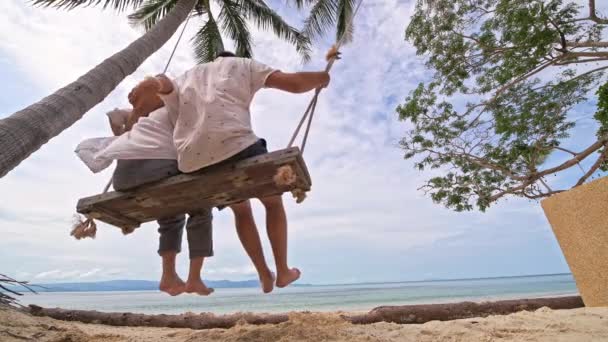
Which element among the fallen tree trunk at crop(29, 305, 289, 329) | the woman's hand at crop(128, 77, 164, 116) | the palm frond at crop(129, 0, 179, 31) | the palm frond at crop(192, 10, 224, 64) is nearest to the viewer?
the woman's hand at crop(128, 77, 164, 116)

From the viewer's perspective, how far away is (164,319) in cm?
473

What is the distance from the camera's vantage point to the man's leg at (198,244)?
2.73m

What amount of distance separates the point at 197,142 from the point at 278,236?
33.4 inches

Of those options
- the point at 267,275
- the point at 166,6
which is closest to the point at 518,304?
the point at 267,275

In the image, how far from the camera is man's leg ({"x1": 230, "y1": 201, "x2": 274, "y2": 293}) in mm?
2750

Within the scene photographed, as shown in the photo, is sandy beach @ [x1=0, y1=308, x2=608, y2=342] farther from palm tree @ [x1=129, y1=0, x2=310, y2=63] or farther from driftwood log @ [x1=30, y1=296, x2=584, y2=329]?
palm tree @ [x1=129, y1=0, x2=310, y2=63]

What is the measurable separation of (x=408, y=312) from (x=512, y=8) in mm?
5407

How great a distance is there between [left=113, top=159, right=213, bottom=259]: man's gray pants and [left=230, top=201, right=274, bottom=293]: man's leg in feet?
0.70

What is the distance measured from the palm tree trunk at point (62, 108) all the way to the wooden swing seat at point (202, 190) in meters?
0.69

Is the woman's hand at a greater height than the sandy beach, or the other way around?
the woman's hand

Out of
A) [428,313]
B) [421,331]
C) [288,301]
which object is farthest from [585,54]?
[288,301]

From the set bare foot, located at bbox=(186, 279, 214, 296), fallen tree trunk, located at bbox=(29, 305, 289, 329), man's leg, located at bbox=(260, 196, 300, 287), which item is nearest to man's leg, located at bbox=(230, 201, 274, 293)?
man's leg, located at bbox=(260, 196, 300, 287)

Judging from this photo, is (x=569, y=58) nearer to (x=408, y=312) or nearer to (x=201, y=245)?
(x=408, y=312)

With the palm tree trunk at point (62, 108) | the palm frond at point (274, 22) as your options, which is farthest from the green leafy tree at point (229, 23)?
the palm tree trunk at point (62, 108)
